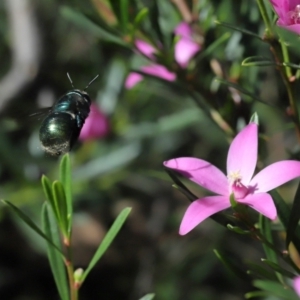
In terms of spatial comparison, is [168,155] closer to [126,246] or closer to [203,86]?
[126,246]

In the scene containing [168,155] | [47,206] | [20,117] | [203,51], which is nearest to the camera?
[47,206]

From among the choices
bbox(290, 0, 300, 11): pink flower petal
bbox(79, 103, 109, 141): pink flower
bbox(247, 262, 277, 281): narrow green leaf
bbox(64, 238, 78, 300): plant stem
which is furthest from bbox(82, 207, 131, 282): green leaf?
bbox(79, 103, 109, 141): pink flower

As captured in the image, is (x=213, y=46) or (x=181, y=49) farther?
(x=181, y=49)

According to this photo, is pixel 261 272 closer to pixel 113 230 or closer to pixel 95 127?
pixel 113 230

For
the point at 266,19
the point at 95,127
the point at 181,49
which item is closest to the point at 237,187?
the point at 266,19

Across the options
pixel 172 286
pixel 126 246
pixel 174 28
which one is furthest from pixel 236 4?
pixel 126 246

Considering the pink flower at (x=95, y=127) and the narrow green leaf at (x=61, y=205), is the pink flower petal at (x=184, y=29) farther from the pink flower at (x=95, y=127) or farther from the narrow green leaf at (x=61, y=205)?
the pink flower at (x=95, y=127)
